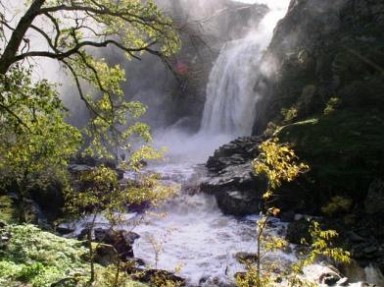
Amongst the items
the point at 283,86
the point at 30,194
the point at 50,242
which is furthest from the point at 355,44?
the point at 50,242

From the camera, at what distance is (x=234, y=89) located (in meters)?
49.1

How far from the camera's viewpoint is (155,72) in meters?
73.1

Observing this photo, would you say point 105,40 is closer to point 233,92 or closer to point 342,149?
point 342,149

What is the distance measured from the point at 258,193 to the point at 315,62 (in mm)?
13726

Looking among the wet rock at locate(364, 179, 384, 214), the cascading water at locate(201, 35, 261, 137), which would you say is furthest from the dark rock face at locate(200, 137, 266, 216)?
the cascading water at locate(201, 35, 261, 137)

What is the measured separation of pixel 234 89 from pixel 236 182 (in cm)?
2137

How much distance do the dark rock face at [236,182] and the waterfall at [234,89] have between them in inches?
419

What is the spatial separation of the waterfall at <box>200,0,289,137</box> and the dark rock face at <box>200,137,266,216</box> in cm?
1065

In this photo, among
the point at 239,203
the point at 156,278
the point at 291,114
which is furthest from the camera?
the point at 291,114

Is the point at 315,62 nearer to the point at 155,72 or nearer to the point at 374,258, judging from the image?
the point at 374,258

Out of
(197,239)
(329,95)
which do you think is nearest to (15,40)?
(197,239)

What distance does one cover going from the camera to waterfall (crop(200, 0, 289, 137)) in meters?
47.1

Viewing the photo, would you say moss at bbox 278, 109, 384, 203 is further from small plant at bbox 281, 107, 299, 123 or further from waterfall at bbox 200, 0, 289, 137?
waterfall at bbox 200, 0, 289, 137

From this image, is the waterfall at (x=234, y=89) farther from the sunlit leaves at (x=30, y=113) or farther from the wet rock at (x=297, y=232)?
the sunlit leaves at (x=30, y=113)
